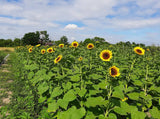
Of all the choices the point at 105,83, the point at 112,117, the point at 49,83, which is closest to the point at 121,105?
the point at 112,117

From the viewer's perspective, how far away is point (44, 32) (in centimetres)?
1912

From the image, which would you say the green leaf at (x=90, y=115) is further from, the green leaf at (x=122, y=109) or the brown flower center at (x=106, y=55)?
the brown flower center at (x=106, y=55)

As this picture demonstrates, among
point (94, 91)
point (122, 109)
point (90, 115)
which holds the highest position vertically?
point (94, 91)

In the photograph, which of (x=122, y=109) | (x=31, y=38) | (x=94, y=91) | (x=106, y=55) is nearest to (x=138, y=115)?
(x=122, y=109)

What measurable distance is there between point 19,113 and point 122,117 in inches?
87.7

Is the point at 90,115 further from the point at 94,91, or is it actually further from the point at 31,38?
the point at 31,38

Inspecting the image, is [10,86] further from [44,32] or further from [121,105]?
[44,32]

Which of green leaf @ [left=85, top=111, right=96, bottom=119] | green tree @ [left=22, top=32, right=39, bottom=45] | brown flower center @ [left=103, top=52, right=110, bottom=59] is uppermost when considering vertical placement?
green tree @ [left=22, top=32, right=39, bottom=45]

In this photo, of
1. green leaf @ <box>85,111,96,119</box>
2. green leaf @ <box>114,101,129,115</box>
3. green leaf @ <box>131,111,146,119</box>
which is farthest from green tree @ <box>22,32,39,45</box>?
green leaf @ <box>131,111,146,119</box>

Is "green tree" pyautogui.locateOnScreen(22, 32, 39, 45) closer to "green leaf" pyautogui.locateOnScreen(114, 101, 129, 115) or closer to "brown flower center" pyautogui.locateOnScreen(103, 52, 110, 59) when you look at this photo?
"brown flower center" pyautogui.locateOnScreen(103, 52, 110, 59)

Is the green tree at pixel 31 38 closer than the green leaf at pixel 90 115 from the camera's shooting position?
No

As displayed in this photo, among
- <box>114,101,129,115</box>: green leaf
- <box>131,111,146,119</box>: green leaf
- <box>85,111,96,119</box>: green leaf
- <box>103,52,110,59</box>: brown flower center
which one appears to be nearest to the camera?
<box>131,111,146,119</box>: green leaf

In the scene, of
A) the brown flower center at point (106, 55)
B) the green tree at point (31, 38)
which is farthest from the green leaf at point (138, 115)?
the green tree at point (31, 38)

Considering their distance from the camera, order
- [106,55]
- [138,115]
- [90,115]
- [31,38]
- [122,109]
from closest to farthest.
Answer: [138,115]
[122,109]
[90,115]
[106,55]
[31,38]
